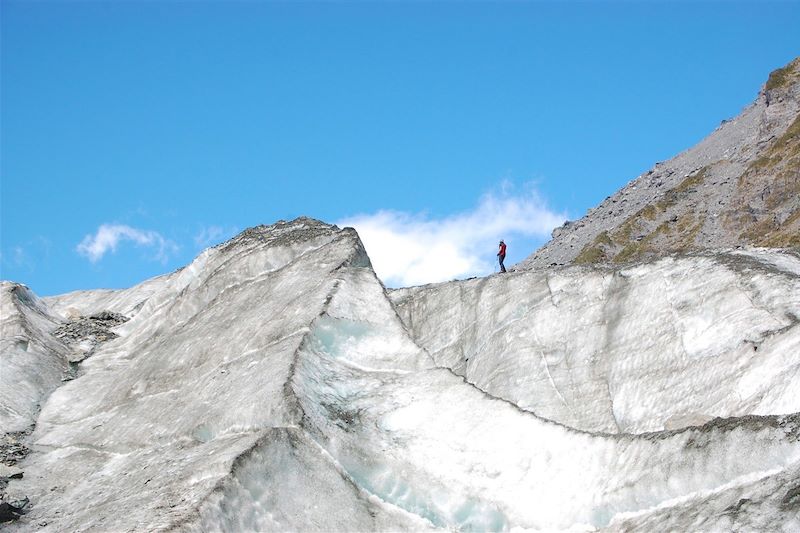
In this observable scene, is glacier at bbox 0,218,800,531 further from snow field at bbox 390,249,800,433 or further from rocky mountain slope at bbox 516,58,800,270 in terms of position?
rocky mountain slope at bbox 516,58,800,270

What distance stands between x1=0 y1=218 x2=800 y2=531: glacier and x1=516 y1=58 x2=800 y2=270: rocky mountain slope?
6290 centimetres

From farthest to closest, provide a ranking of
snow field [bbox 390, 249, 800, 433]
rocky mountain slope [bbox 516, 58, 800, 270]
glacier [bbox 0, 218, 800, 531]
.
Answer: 1. rocky mountain slope [bbox 516, 58, 800, 270]
2. snow field [bbox 390, 249, 800, 433]
3. glacier [bbox 0, 218, 800, 531]

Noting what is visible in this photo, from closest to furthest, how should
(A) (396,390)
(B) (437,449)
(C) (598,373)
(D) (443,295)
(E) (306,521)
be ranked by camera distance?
(E) (306,521) < (B) (437,449) < (A) (396,390) < (C) (598,373) < (D) (443,295)

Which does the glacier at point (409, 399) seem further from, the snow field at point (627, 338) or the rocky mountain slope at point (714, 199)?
the rocky mountain slope at point (714, 199)

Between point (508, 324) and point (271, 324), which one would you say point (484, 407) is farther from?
point (508, 324)

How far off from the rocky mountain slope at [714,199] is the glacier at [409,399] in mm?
62904

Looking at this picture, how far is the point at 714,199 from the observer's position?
132 m

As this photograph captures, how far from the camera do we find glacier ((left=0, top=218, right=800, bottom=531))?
19.3 metres

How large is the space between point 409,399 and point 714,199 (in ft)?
380

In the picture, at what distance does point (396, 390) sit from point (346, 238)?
9.87 m

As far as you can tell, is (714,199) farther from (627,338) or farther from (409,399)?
(409,399)

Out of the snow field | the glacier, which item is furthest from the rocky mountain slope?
the glacier

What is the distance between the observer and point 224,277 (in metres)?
34.9

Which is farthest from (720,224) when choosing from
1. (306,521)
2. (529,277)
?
(306,521)
